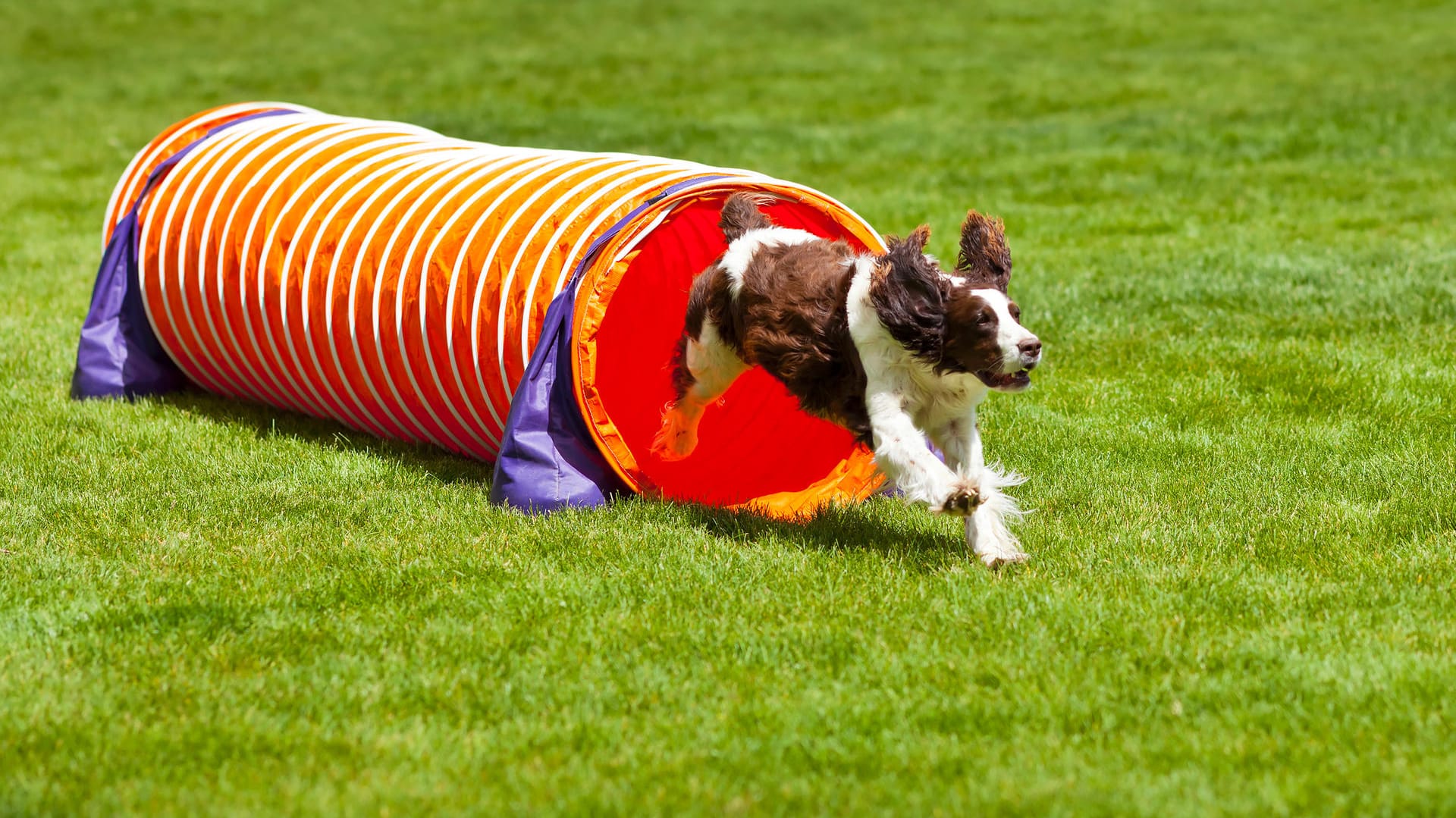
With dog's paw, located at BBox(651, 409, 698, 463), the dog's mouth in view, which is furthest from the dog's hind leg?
the dog's mouth

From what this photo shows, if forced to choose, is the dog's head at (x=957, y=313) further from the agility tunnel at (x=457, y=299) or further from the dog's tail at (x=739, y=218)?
the agility tunnel at (x=457, y=299)

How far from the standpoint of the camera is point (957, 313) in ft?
17.9

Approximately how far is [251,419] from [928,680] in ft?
15.6

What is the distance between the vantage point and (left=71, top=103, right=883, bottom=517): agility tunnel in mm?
6199

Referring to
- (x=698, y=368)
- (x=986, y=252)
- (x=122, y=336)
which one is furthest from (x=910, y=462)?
(x=122, y=336)

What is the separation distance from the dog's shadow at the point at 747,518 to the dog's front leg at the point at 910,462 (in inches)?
9.8

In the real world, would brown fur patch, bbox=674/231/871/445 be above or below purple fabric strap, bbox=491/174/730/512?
above

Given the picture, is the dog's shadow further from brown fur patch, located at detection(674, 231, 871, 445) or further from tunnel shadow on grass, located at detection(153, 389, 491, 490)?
brown fur patch, located at detection(674, 231, 871, 445)

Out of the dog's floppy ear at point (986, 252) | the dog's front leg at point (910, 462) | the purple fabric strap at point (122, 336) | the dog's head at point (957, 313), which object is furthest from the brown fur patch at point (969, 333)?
the purple fabric strap at point (122, 336)

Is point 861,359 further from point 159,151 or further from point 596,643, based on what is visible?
point 159,151

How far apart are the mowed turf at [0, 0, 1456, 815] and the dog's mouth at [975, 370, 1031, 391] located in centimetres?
65

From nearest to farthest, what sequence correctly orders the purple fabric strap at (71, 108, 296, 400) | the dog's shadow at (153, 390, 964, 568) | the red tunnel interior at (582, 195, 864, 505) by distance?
the dog's shadow at (153, 390, 964, 568), the red tunnel interior at (582, 195, 864, 505), the purple fabric strap at (71, 108, 296, 400)

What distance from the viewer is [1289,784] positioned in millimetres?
3713

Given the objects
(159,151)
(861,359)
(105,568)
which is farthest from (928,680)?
(159,151)
